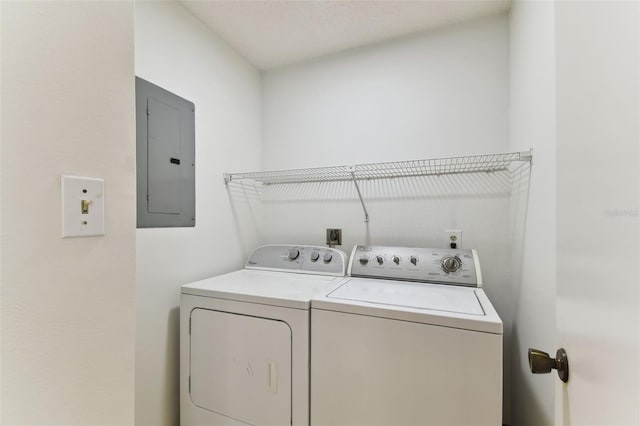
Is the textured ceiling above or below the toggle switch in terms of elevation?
above

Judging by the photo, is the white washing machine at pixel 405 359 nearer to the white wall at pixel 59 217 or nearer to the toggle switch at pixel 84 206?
the white wall at pixel 59 217

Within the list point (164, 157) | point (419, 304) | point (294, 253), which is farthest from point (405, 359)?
point (164, 157)

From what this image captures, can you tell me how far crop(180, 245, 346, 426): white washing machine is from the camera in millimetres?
1229

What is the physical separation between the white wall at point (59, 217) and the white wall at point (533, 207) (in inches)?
53.4

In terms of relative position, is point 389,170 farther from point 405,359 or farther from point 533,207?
point 405,359

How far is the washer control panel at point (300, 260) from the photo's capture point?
70.7 inches

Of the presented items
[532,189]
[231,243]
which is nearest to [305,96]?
[231,243]

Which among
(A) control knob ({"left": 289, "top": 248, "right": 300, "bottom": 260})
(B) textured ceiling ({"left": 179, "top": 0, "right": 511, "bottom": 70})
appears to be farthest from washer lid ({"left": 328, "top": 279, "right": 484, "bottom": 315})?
(B) textured ceiling ({"left": 179, "top": 0, "right": 511, "bottom": 70})

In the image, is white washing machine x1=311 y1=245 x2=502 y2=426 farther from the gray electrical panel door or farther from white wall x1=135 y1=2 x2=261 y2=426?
the gray electrical panel door

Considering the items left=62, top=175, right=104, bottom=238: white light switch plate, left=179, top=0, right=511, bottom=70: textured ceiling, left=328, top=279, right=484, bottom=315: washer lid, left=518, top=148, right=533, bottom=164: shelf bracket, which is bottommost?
left=328, top=279, right=484, bottom=315: washer lid

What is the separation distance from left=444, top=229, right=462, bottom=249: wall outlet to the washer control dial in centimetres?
22

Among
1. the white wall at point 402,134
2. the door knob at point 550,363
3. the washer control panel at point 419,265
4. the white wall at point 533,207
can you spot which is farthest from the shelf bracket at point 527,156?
the door knob at point 550,363

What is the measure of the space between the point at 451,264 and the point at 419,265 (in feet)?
0.57

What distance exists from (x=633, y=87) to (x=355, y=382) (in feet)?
3.92
